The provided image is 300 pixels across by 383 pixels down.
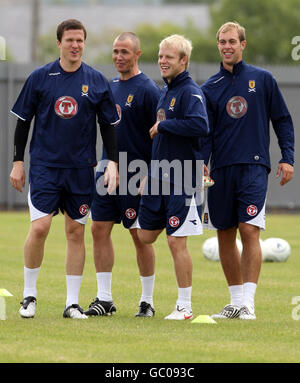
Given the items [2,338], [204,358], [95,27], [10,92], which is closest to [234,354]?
[204,358]

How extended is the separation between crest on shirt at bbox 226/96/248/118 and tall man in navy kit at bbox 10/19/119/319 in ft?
3.54

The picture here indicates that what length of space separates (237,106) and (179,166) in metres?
0.82

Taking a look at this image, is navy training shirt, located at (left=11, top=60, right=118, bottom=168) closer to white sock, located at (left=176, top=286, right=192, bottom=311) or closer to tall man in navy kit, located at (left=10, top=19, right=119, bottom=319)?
tall man in navy kit, located at (left=10, top=19, right=119, bottom=319)

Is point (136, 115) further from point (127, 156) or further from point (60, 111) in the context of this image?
point (60, 111)

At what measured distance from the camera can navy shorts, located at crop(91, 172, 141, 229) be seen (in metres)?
9.59

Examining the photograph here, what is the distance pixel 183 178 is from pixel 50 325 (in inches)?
68.7

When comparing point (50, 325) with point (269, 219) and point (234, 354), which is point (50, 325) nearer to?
point (234, 354)

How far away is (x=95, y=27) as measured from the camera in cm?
8900

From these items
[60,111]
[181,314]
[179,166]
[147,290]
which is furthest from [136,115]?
[181,314]

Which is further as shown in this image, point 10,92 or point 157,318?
point 10,92

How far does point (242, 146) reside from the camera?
366 inches

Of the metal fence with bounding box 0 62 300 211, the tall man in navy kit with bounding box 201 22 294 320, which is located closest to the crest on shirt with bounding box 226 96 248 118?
the tall man in navy kit with bounding box 201 22 294 320

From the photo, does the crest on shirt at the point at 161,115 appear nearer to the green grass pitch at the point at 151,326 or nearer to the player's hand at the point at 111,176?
the player's hand at the point at 111,176

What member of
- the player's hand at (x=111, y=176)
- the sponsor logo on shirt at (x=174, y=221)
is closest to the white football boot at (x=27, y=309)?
the player's hand at (x=111, y=176)
